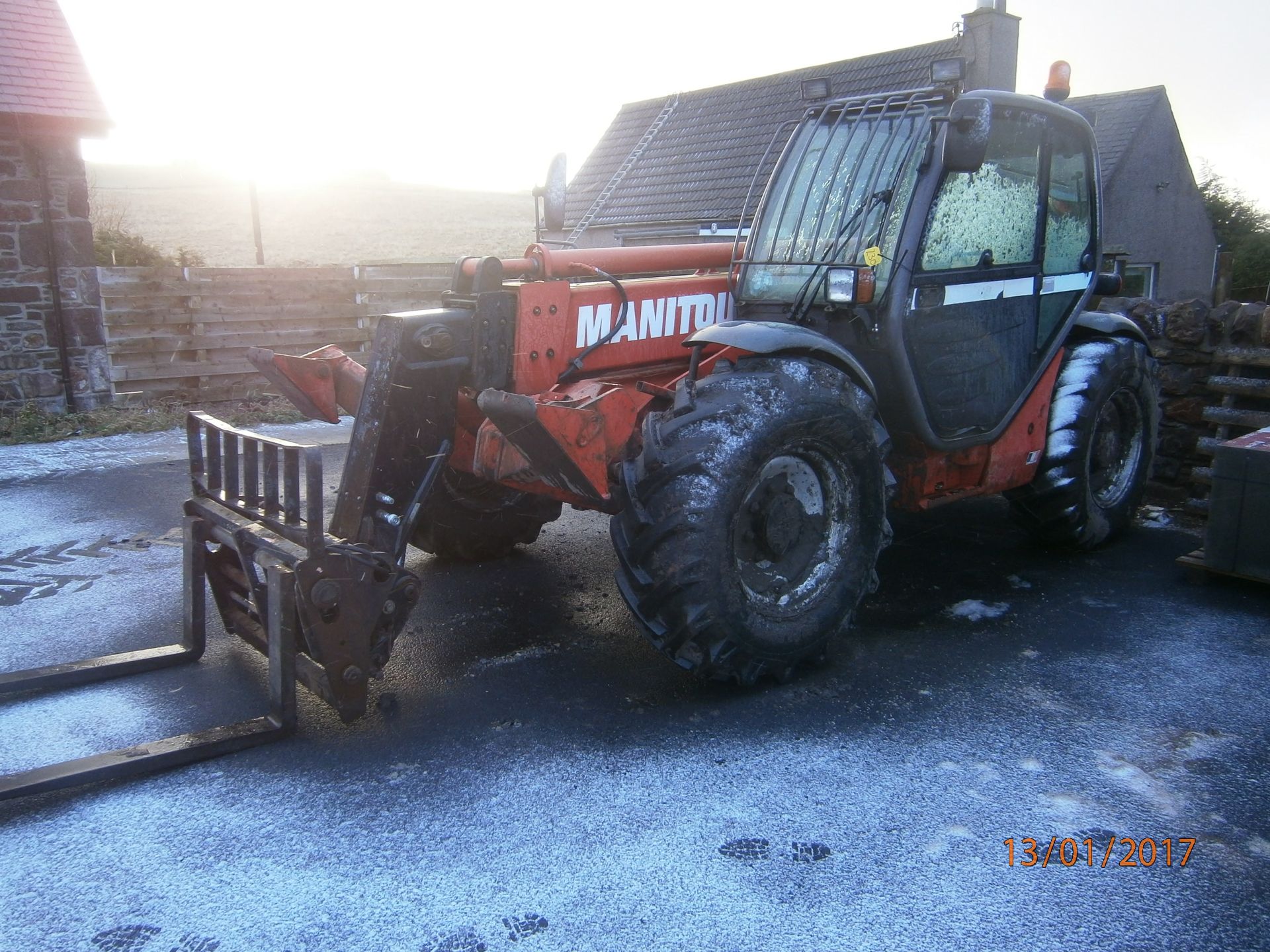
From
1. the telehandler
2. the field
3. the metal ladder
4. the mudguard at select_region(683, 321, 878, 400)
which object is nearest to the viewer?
the telehandler

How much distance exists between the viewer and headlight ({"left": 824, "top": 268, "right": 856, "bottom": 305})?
425 centimetres

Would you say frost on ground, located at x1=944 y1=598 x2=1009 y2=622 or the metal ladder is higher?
the metal ladder

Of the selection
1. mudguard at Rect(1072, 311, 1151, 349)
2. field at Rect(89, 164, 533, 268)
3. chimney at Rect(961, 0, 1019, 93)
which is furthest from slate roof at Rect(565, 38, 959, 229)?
mudguard at Rect(1072, 311, 1151, 349)

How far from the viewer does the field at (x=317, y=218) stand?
1455 inches

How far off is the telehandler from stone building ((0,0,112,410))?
815 cm

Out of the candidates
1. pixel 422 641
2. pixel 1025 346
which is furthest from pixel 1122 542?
pixel 422 641

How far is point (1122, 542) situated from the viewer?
Result: 20.2 ft

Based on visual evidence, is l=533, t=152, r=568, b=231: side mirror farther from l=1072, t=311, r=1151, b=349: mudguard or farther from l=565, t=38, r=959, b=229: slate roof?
l=565, t=38, r=959, b=229: slate roof

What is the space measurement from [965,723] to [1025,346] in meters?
2.34

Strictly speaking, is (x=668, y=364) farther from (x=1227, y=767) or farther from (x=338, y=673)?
(x=1227, y=767)

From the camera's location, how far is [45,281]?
11.0 metres

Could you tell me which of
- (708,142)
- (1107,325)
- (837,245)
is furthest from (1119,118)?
(837,245)

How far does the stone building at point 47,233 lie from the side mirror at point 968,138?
10.2m

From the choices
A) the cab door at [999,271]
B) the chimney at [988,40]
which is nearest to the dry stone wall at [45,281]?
the cab door at [999,271]
